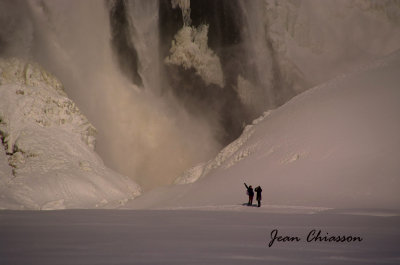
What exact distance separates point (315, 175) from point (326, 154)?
255 cm

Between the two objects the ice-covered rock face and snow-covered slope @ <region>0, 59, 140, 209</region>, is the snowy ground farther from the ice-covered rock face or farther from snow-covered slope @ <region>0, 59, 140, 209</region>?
the ice-covered rock face

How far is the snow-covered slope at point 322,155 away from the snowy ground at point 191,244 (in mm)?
12305

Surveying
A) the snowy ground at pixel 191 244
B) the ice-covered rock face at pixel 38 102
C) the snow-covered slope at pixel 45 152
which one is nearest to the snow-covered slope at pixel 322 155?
the snowy ground at pixel 191 244

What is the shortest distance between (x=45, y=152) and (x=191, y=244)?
173ft

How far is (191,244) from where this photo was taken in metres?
14.5

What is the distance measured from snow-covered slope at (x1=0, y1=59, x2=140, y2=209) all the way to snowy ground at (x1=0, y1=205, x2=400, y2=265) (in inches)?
1408

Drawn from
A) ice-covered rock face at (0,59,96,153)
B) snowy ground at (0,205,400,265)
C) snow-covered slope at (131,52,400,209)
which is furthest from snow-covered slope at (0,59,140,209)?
snowy ground at (0,205,400,265)

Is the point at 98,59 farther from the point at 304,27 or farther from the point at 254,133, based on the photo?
the point at 254,133

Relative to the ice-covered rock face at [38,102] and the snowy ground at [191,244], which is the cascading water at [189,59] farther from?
the snowy ground at [191,244]

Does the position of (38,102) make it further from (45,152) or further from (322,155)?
(322,155)

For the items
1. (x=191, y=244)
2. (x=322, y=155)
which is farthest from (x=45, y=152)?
(x=191, y=244)

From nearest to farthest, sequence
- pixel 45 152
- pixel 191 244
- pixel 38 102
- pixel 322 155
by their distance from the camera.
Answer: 1. pixel 191 244
2. pixel 322 155
3. pixel 45 152
4. pixel 38 102

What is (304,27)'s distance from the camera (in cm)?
10325

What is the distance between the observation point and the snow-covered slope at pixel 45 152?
57125 millimetres
